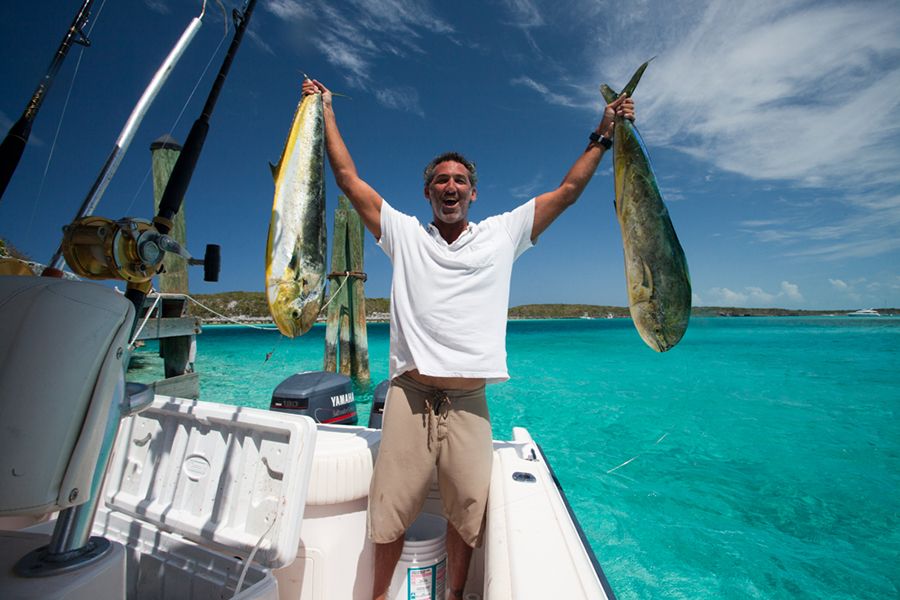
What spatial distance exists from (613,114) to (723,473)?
276 inches

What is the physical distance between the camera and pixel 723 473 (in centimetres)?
682

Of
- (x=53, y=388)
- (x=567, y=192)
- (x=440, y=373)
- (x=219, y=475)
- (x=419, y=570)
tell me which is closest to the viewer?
(x=53, y=388)

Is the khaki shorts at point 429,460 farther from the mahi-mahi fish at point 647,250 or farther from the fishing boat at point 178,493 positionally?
the mahi-mahi fish at point 647,250

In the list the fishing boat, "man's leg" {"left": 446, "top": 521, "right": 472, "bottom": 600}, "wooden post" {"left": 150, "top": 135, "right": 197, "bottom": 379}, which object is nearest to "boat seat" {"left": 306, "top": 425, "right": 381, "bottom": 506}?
the fishing boat

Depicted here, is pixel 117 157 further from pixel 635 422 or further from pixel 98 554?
pixel 635 422

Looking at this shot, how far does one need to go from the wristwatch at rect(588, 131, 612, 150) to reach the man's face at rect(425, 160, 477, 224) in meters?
0.77

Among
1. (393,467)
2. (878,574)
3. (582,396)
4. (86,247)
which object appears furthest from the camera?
(582,396)

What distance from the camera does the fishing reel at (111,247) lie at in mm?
1090

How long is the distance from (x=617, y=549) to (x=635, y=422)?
5646 mm

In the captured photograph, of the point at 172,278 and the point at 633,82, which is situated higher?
the point at 633,82

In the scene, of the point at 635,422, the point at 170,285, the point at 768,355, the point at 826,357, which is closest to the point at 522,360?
the point at 635,422

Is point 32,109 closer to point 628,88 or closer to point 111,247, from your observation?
point 111,247

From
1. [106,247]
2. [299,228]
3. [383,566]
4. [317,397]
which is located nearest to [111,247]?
[106,247]

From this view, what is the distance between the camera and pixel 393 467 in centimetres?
184
